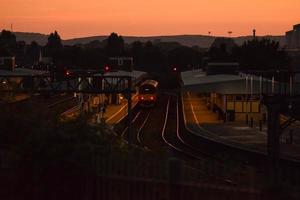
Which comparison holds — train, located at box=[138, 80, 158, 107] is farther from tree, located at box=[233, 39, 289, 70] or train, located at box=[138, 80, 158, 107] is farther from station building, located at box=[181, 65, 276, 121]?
tree, located at box=[233, 39, 289, 70]

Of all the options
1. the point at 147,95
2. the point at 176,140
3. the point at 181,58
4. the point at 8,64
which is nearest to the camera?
the point at 176,140

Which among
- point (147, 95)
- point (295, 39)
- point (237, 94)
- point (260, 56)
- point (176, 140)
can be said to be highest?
point (295, 39)

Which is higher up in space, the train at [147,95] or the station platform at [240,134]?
the train at [147,95]

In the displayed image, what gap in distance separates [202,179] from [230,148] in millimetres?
24696

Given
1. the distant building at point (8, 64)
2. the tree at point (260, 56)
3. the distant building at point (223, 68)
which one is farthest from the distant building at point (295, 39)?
the distant building at point (8, 64)

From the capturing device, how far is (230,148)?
1233 inches

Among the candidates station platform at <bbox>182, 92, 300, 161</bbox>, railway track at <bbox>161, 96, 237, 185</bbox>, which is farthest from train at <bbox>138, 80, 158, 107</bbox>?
station platform at <bbox>182, 92, 300, 161</bbox>

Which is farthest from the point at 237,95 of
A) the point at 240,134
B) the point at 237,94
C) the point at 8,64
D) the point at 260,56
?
the point at 260,56

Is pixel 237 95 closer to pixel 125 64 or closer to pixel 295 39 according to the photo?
pixel 125 64

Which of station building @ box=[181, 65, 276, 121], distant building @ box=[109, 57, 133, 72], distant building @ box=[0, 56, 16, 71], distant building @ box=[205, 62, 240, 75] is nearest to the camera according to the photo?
station building @ box=[181, 65, 276, 121]

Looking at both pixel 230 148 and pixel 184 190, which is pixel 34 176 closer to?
pixel 184 190

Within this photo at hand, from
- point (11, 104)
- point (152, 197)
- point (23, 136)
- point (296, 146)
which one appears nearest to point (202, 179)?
point (152, 197)

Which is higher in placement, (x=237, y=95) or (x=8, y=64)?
(x=8, y=64)

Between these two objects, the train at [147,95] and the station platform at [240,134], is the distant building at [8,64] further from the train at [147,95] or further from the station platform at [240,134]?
the station platform at [240,134]
